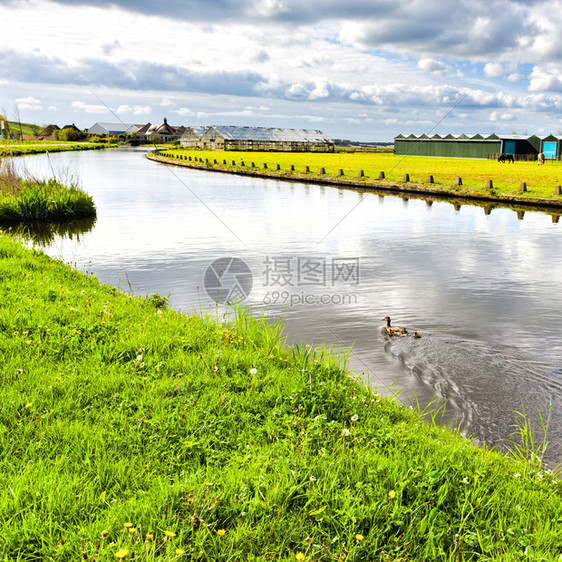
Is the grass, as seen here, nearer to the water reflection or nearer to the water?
the water reflection

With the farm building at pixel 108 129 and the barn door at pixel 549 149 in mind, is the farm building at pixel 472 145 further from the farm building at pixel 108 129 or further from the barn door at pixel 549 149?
the farm building at pixel 108 129

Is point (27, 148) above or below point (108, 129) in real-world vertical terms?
below

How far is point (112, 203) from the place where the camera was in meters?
25.6

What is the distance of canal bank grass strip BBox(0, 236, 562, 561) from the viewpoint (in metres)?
2.98

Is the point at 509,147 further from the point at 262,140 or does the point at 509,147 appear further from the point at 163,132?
the point at 163,132

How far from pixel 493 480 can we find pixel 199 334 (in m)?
3.81

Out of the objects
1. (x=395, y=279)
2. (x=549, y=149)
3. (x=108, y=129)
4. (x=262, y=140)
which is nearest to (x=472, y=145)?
(x=549, y=149)

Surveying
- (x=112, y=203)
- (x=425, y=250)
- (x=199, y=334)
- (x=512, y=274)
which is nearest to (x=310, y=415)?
(x=199, y=334)

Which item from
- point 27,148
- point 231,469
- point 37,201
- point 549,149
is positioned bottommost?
point 231,469

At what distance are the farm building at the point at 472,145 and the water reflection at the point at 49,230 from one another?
48.6m

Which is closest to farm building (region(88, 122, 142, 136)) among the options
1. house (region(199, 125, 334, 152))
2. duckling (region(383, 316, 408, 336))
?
house (region(199, 125, 334, 152))

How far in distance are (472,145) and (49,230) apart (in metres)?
67.3

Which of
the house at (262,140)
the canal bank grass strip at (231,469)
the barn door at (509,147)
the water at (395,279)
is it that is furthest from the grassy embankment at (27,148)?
the barn door at (509,147)

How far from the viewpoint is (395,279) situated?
458 inches
